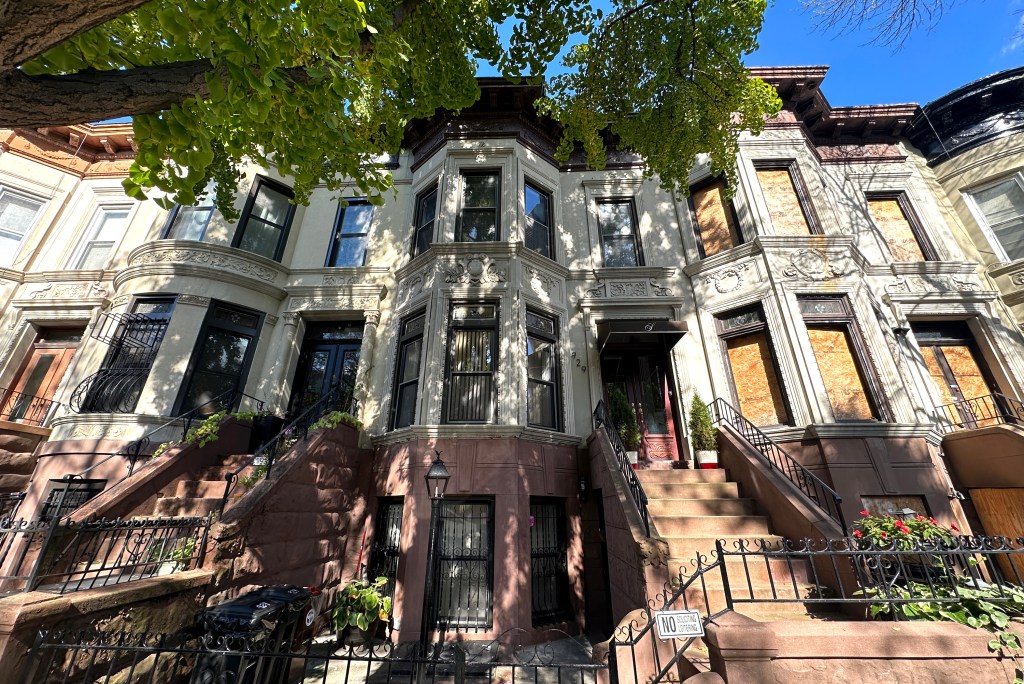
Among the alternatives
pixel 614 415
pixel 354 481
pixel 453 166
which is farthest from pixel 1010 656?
pixel 453 166

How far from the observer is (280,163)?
457cm

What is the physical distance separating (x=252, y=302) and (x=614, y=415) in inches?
385

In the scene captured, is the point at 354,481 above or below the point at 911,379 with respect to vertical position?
below

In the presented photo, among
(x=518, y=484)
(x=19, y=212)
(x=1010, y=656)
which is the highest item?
(x=19, y=212)

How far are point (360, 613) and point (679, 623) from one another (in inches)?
221

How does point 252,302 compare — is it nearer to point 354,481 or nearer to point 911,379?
point 354,481

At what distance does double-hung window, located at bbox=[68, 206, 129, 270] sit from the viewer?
38.6ft

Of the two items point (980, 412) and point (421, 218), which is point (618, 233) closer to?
point (421, 218)

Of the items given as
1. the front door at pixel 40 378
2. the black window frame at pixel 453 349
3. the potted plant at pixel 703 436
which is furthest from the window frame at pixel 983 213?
the front door at pixel 40 378

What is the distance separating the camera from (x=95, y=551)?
4.32 meters

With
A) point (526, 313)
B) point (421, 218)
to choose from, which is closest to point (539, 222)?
point (526, 313)

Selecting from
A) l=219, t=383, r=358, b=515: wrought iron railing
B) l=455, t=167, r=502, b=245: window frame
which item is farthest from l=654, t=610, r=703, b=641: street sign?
l=455, t=167, r=502, b=245: window frame

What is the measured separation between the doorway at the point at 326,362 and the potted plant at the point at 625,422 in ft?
21.8

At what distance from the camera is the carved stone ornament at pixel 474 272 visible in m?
9.20
